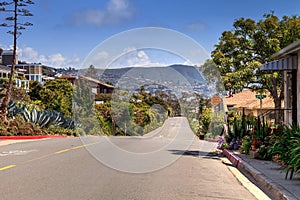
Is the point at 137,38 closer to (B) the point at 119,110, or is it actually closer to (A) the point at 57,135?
(A) the point at 57,135

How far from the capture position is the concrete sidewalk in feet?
29.1

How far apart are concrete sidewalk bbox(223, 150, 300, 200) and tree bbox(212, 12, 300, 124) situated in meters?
11.9

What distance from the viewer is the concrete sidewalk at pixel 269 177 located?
888 centimetres

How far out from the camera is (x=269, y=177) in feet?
35.4

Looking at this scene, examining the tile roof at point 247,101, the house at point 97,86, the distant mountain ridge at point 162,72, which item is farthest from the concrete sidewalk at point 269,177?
the tile roof at point 247,101

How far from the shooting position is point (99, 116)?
4203 cm

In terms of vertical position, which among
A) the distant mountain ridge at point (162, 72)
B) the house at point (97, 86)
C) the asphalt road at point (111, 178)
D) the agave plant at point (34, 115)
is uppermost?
the house at point (97, 86)

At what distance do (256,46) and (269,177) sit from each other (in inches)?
697

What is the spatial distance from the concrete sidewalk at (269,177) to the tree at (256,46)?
1190 cm

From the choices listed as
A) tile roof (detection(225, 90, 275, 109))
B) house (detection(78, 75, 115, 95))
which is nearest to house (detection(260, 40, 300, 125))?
tile roof (detection(225, 90, 275, 109))

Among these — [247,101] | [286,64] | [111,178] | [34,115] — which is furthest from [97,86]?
[111,178]

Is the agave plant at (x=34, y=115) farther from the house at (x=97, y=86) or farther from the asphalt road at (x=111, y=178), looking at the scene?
the asphalt road at (x=111, y=178)

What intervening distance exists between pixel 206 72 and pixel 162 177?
1824 centimetres

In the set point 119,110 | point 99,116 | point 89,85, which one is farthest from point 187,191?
Answer: point 89,85
